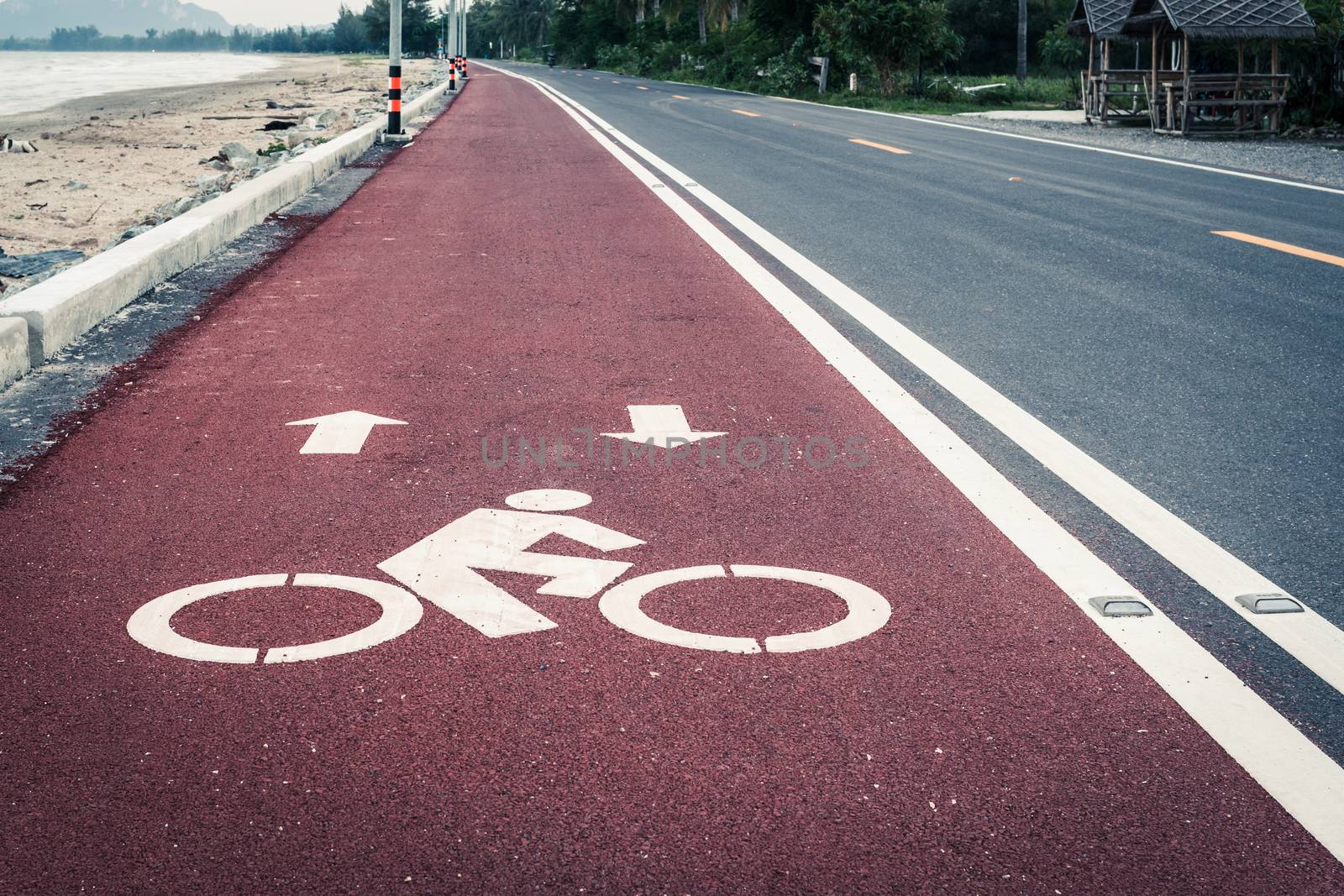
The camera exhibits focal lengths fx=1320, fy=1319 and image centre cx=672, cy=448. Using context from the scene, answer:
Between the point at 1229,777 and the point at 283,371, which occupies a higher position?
the point at 283,371

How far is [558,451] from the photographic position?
4746 mm

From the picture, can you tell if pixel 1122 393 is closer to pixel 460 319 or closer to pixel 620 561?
pixel 620 561

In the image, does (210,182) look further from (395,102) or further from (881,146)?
(881,146)

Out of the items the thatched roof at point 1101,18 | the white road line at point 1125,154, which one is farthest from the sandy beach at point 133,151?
the thatched roof at point 1101,18

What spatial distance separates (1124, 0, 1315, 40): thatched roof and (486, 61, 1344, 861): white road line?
70.8 ft

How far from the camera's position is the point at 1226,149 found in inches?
800

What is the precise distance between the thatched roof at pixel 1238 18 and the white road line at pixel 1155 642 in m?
21.6

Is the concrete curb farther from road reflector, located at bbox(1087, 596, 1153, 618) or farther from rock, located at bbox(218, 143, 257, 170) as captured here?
rock, located at bbox(218, 143, 257, 170)

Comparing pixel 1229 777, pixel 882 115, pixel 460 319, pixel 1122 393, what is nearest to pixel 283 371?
pixel 460 319

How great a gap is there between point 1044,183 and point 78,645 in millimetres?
12894

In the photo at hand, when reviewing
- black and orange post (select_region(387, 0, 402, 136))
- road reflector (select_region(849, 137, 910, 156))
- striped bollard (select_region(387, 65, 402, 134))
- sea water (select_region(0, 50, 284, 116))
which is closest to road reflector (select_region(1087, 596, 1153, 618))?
road reflector (select_region(849, 137, 910, 156))

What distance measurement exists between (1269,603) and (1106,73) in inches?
1144

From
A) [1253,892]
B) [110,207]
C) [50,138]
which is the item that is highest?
[50,138]

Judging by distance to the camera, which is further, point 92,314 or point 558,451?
point 92,314
